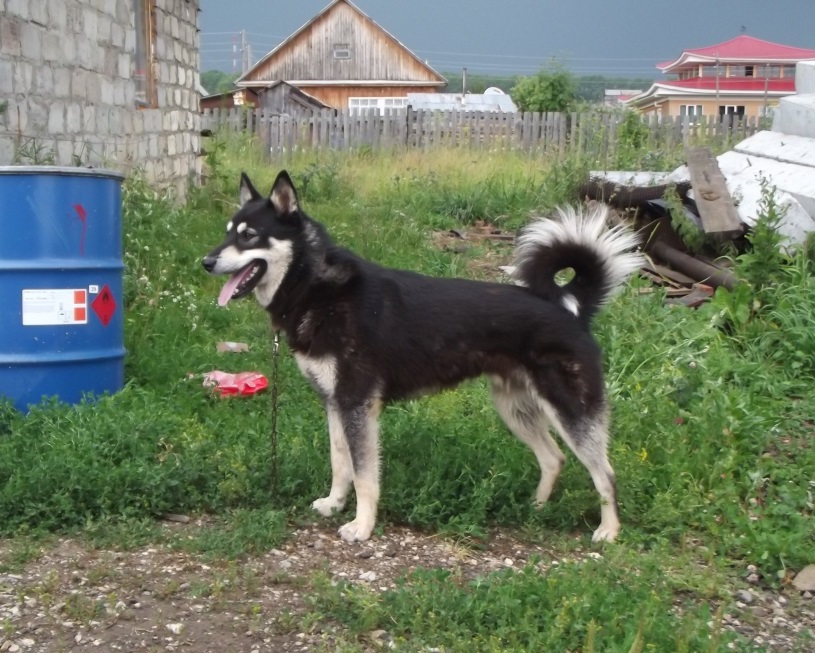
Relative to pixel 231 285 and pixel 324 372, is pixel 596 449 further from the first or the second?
pixel 231 285

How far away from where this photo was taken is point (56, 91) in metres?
8.91

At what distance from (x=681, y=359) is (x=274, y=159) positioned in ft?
41.5

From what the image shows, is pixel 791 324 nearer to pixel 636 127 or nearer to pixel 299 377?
pixel 299 377

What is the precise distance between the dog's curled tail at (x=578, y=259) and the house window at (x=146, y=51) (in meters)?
7.93

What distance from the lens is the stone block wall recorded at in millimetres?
8172

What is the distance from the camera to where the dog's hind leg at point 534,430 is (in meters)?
5.05

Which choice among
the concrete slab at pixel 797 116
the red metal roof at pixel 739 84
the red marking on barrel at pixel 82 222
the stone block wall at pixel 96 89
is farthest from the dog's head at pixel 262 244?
the red metal roof at pixel 739 84

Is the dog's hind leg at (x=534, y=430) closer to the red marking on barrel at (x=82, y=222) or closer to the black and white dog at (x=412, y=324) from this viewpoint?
the black and white dog at (x=412, y=324)

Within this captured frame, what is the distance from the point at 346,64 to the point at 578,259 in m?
60.0

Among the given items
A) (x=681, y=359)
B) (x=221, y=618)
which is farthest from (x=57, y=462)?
(x=681, y=359)

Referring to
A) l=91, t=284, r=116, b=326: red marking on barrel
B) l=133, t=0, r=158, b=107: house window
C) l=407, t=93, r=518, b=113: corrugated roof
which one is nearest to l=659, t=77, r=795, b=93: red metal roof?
l=407, t=93, r=518, b=113: corrugated roof

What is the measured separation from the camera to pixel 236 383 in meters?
6.44

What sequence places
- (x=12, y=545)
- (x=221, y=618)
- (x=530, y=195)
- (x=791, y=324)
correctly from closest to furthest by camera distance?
(x=221, y=618) → (x=12, y=545) → (x=791, y=324) → (x=530, y=195)

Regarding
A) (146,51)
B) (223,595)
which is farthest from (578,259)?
(146,51)
